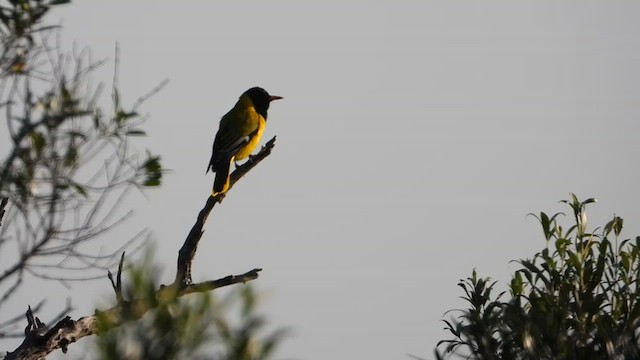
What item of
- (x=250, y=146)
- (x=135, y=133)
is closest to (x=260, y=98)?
(x=250, y=146)

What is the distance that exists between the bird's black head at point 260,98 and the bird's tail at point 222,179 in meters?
1.94

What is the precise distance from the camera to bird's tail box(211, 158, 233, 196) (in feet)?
28.0

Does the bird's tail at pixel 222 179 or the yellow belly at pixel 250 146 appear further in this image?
the yellow belly at pixel 250 146

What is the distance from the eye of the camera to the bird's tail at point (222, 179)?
336 inches

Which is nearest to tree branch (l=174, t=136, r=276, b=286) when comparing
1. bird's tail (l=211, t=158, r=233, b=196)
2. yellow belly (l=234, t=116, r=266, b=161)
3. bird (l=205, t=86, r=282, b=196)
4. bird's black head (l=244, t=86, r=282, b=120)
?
bird's tail (l=211, t=158, r=233, b=196)

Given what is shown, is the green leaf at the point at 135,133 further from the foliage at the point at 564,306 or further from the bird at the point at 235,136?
the bird at the point at 235,136

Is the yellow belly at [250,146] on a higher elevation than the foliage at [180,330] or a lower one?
higher

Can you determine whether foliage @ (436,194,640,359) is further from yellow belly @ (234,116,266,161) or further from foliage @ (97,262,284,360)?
yellow belly @ (234,116,266,161)

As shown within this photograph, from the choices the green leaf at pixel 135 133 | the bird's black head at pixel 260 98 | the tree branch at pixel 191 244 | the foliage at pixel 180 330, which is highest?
the bird's black head at pixel 260 98

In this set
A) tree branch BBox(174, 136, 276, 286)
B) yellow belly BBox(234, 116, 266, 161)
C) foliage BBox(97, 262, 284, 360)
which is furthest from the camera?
yellow belly BBox(234, 116, 266, 161)

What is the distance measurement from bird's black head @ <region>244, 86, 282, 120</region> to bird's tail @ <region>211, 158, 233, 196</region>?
1.94m

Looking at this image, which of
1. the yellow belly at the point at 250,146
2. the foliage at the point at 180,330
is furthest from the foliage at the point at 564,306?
the yellow belly at the point at 250,146

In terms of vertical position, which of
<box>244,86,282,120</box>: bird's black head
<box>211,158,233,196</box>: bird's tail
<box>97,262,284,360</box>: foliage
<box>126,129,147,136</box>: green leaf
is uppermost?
<box>244,86,282,120</box>: bird's black head

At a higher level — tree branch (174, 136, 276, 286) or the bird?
the bird
